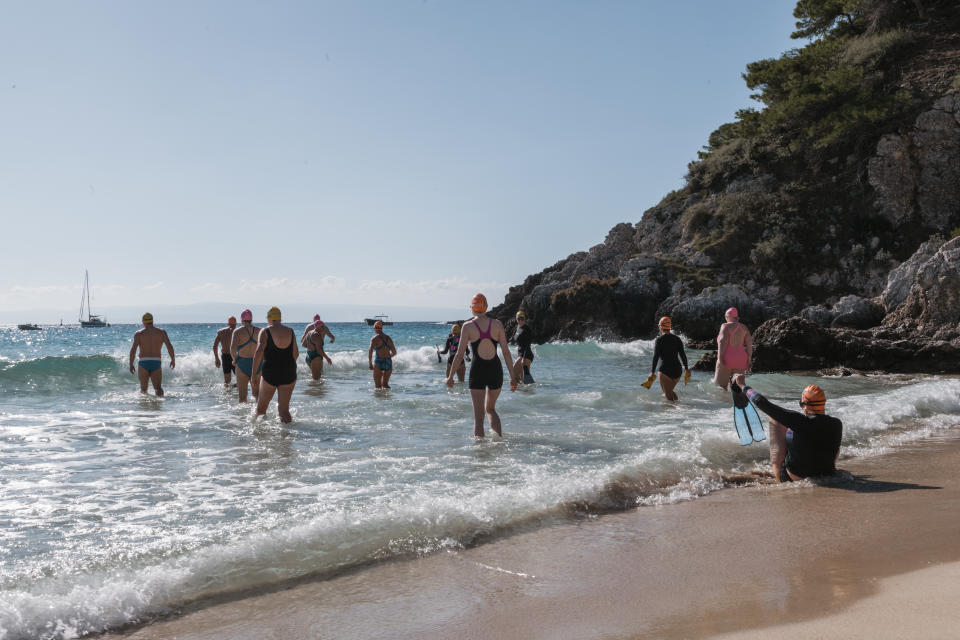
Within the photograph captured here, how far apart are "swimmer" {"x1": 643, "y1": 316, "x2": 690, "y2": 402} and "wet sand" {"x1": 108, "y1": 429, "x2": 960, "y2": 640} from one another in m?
6.36

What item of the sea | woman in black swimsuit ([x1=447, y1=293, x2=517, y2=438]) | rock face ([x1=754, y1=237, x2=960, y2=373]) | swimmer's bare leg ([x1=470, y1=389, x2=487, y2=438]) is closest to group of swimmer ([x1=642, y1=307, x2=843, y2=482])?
the sea

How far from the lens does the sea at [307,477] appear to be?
3969mm

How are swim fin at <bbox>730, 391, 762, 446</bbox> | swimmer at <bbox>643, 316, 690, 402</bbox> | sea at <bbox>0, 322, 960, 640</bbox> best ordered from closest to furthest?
sea at <bbox>0, 322, 960, 640</bbox> → swim fin at <bbox>730, 391, 762, 446</bbox> → swimmer at <bbox>643, 316, 690, 402</bbox>

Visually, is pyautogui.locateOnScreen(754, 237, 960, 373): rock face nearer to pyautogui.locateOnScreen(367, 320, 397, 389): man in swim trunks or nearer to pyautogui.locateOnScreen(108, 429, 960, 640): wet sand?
pyautogui.locateOnScreen(367, 320, 397, 389): man in swim trunks

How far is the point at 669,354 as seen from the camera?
38.2 ft

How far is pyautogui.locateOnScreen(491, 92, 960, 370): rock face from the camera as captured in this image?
2120cm

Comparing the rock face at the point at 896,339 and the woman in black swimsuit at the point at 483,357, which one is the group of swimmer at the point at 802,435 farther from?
the rock face at the point at 896,339

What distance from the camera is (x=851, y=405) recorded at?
1097 centimetres

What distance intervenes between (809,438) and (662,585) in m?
3.09

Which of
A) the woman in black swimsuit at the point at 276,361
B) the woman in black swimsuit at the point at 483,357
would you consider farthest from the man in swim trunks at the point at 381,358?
the woman in black swimsuit at the point at 483,357

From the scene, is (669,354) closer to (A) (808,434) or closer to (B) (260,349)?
(A) (808,434)

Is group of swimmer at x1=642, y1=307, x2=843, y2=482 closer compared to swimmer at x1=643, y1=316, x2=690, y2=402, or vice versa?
group of swimmer at x1=642, y1=307, x2=843, y2=482

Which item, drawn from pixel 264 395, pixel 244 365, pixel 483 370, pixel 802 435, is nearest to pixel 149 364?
pixel 244 365

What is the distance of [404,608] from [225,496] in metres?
3.04
